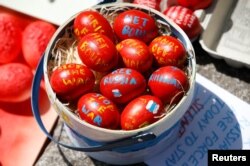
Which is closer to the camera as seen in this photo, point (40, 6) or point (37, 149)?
point (37, 149)

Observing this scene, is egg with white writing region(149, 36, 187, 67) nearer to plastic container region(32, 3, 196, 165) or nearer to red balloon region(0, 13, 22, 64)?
plastic container region(32, 3, 196, 165)

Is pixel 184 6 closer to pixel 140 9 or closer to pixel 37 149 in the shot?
pixel 140 9

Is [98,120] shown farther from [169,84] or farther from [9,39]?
[9,39]

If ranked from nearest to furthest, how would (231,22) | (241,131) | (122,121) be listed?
(122,121), (241,131), (231,22)

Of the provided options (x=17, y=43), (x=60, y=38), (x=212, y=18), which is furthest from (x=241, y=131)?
(x=17, y=43)

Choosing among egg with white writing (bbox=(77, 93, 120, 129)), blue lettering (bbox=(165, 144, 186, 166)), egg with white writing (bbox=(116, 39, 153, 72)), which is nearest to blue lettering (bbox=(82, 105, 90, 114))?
egg with white writing (bbox=(77, 93, 120, 129))

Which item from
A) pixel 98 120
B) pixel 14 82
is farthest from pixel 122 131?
pixel 14 82

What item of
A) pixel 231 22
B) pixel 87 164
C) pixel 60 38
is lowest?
pixel 87 164
